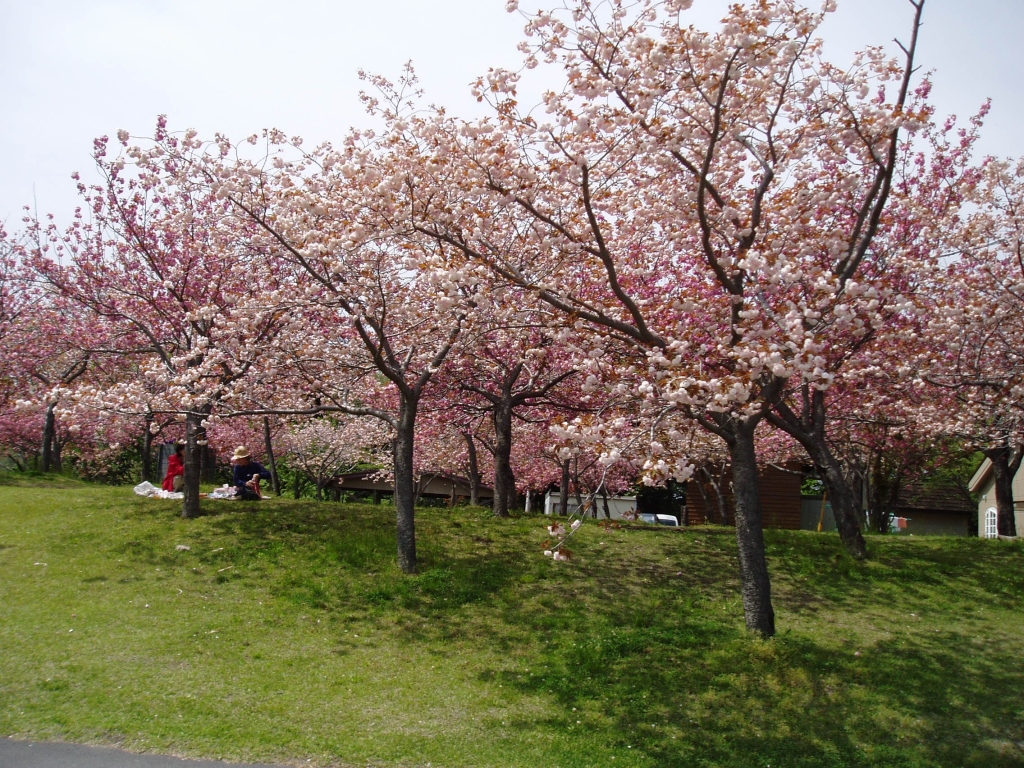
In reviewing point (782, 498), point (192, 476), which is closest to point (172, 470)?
point (192, 476)

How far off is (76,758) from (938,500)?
127 feet

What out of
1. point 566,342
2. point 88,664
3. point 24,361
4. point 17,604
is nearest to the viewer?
point 88,664

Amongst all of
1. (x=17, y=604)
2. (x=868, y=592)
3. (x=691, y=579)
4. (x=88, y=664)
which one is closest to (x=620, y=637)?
(x=691, y=579)

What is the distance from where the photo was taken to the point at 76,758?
596cm

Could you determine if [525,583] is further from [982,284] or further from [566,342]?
[982,284]

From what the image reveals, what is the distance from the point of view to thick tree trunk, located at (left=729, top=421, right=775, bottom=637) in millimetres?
8188

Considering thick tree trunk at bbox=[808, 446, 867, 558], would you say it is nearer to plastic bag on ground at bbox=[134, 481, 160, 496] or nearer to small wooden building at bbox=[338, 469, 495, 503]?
plastic bag on ground at bbox=[134, 481, 160, 496]

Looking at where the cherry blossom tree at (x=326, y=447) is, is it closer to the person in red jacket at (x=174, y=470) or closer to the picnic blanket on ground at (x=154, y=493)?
the person in red jacket at (x=174, y=470)

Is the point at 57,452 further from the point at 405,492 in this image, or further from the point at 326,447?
the point at 405,492

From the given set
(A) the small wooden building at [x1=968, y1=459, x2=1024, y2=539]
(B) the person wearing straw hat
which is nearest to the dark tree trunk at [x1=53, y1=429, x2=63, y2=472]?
(B) the person wearing straw hat

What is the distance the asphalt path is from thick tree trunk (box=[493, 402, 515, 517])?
8.48m

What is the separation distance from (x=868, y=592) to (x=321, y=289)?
27.5ft

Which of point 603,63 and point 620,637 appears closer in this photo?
point 603,63

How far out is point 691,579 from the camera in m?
10.7
